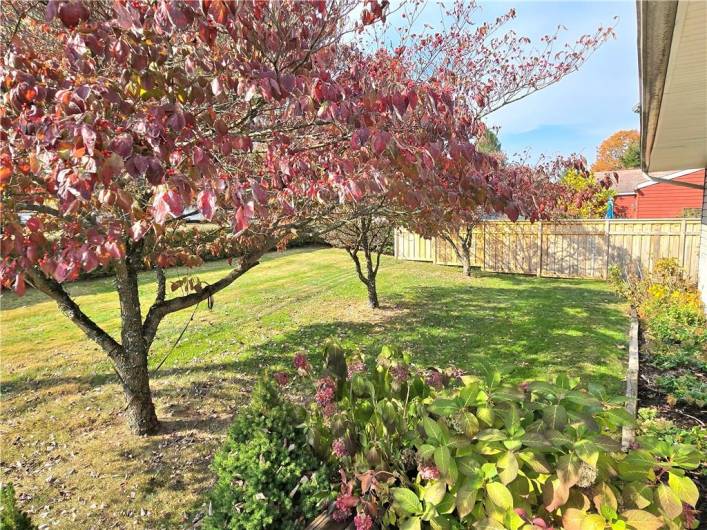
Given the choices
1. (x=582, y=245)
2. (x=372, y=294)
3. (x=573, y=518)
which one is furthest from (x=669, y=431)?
(x=582, y=245)

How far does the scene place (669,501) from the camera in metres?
1.54

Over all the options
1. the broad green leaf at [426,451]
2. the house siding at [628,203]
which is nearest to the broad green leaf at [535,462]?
the broad green leaf at [426,451]

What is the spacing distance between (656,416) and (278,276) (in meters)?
10.4

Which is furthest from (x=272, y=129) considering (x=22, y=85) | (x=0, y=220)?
(x=0, y=220)

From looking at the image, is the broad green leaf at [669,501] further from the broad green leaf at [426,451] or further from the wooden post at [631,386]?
the wooden post at [631,386]

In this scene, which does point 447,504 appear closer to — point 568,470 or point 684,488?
point 568,470

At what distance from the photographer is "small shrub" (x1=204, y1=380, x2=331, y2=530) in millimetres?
1848

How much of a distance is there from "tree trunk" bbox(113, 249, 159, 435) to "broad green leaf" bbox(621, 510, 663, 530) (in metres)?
3.69

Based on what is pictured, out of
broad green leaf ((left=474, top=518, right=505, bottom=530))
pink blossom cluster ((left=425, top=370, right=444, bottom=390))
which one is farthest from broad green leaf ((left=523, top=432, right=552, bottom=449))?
pink blossom cluster ((left=425, top=370, right=444, bottom=390))

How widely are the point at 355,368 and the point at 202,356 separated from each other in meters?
4.17

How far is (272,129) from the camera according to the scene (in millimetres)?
2727

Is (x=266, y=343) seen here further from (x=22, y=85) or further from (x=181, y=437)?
(x=22, y=85)

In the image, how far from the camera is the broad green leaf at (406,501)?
1733 mm

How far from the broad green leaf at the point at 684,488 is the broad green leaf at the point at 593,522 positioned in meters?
0.35
